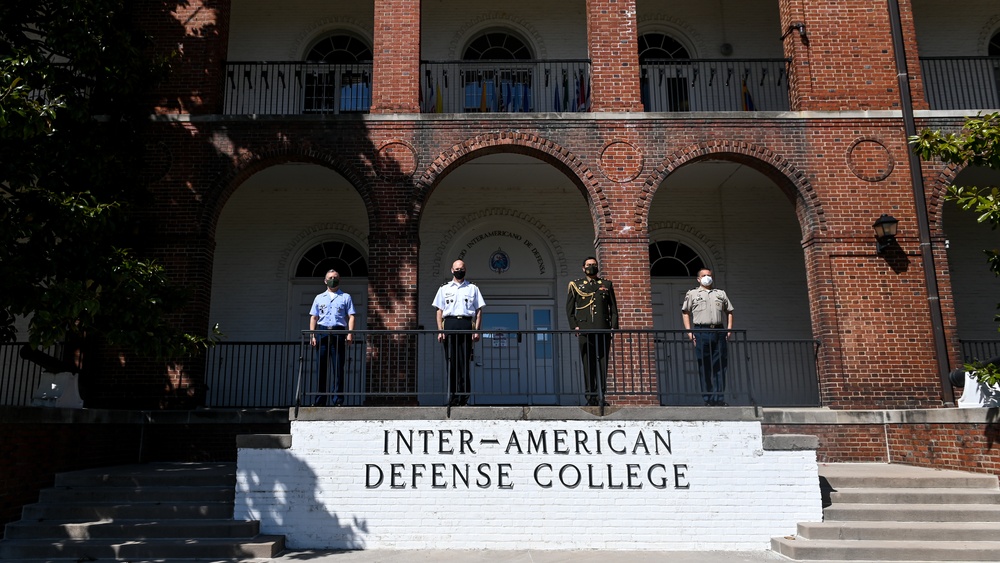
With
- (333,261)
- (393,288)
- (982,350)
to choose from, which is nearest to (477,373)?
(393,288)

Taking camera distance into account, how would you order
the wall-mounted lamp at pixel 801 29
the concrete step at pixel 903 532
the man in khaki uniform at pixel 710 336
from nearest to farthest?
the concrete step at pixel 903 532, the man in khaki uniform at pixel 710 336, the wall-mounted lamp at pixel 801 29

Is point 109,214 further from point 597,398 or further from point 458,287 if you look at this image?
point 597,398

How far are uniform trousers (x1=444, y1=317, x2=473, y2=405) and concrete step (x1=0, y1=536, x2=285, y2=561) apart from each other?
8.19 feet

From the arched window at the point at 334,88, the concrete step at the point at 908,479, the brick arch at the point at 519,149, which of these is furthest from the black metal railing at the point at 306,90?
the concrete step at the point at 908,479

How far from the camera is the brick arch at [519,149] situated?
11086 mm

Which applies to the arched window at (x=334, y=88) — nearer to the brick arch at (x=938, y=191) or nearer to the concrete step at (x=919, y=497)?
the brick arch at (x=938, y=191)

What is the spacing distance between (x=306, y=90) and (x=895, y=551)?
39.2ft

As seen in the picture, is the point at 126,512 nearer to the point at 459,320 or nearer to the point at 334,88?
the point at 459,320

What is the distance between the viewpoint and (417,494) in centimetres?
770

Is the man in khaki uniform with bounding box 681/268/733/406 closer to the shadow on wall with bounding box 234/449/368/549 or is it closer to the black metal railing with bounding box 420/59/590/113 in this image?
the shadow on wall with bounding box 234/449/368/549

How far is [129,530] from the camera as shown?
7297 mm

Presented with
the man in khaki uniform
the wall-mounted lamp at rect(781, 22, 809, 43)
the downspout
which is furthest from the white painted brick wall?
the wall-mounted lamp at rect(781, 22, 809, 43)

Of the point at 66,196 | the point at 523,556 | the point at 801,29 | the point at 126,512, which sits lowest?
the point at 523,556

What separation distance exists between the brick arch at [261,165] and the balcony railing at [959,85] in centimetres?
1020
